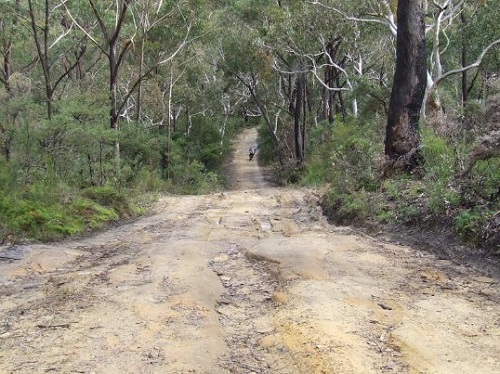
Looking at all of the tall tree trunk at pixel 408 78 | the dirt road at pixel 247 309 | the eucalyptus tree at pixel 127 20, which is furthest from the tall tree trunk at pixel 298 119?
the dirt road at pixel 247 309

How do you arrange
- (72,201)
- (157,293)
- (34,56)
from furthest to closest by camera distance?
(34,56), (72,201), (157,293)

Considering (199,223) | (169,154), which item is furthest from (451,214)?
(169,154)

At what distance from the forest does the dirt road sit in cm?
132

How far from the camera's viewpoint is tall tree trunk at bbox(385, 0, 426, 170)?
10.5m

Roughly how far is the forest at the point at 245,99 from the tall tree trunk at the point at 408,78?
3 cm

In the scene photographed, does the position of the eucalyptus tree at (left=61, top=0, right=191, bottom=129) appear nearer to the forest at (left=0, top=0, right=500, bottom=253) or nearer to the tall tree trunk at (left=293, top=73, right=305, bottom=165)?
the forest at (left=0, top=0, right=500, bottom=253)

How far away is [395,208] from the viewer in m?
8.20

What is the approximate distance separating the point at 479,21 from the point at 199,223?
16.3 metres

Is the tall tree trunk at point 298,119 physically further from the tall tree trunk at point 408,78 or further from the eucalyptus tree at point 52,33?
the tall tree trunk at point 408,78

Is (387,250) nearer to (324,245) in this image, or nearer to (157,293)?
(324,245)

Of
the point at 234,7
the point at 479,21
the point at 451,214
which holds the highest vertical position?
the point at 234,7

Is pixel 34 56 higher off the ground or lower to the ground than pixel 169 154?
higher

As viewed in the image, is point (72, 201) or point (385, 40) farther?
→ point (385, 40)

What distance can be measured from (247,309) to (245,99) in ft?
124
